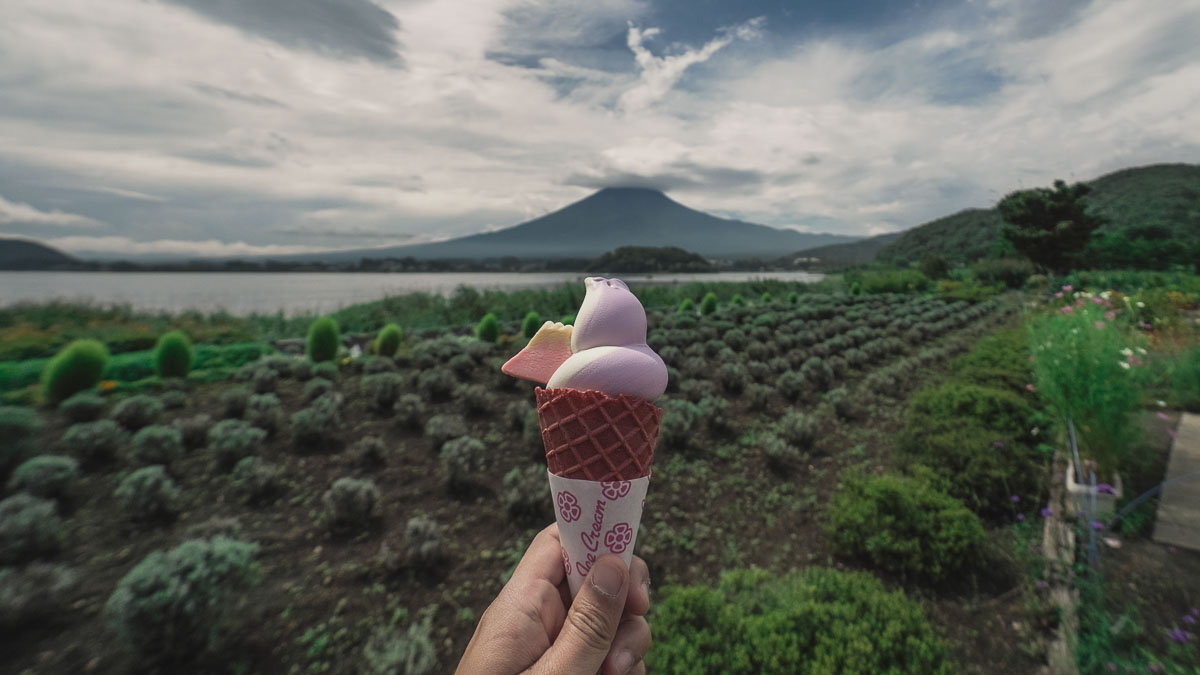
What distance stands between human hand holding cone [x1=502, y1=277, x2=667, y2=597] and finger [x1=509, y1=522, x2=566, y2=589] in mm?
142

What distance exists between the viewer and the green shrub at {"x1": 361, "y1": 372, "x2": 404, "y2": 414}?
752 cm

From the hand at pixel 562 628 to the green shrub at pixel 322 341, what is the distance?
34.0 ft

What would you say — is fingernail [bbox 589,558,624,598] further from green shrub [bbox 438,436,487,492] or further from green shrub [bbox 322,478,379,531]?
green shrub [bbox 438,436,487,492]

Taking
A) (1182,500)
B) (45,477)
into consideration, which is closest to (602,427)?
(1182,500)

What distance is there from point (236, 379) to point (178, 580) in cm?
742

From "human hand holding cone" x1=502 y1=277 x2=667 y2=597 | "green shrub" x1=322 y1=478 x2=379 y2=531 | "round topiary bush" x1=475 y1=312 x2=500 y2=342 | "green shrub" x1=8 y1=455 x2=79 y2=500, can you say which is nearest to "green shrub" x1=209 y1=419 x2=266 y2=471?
"green shrub" x1=8 y1=455 x2=79 y2=500

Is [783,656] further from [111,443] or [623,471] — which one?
[111,443]

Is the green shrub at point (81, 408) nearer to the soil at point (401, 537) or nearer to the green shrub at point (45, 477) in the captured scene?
the soil at point (401, 537)

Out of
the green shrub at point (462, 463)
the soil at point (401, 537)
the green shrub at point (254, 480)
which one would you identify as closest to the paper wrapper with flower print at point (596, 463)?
the soil at point (401, 537)

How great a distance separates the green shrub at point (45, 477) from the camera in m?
4.55

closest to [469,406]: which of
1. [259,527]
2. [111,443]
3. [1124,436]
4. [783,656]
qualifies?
[259,527]

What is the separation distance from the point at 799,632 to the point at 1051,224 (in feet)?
162

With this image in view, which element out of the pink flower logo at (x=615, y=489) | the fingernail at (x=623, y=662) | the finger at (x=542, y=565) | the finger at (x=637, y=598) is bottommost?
the fingernail at (x=623, y=662)

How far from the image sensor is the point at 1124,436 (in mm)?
4516
